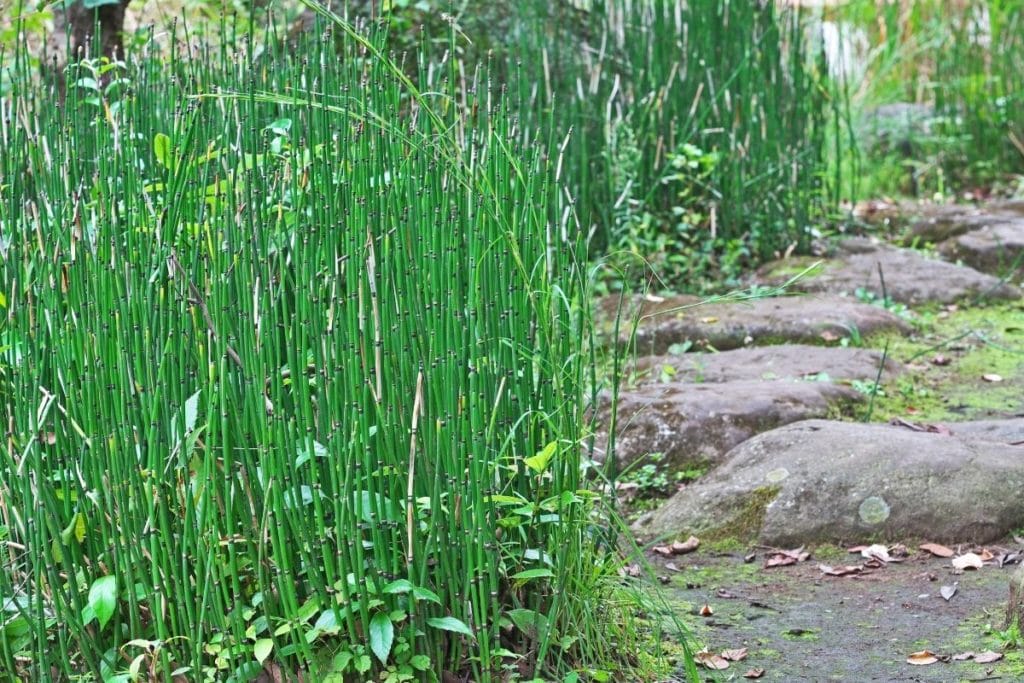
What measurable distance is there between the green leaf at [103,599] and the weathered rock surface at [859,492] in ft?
4.28

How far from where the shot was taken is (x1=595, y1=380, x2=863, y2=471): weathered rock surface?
9.56 feet

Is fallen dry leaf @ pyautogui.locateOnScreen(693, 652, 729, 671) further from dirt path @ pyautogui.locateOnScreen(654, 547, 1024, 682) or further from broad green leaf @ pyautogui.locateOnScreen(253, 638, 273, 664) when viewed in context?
broad green leaf @ pyautogui.locateOnScreen(253, 638, 273, 664)

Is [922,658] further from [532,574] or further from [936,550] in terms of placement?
[532,574]

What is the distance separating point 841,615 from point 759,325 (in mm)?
1722

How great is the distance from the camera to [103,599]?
156 centimetres

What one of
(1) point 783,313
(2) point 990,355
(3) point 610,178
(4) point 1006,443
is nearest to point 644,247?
(3) point 610,178

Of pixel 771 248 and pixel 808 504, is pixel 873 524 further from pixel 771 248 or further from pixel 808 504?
pixel 771 248

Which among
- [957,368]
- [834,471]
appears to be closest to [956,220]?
[957,368]

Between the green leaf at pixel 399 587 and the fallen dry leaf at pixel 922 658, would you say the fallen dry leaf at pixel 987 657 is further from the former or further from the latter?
the green leaf at pixel 399 587

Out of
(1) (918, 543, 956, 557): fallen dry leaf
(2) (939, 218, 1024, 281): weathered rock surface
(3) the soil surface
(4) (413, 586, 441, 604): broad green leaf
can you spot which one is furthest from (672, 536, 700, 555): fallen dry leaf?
(2) (939, 218, 1024, 281): weathered rock surface

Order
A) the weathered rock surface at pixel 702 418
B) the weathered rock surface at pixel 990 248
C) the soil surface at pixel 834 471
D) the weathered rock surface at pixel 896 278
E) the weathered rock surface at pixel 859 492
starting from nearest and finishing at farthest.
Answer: the soil surface at pixel 834 471 → the weathered rock surface at pixel 859 492 → the weathered rock surface at pixel 702 418 → the weathered rock surface at pixel 896 278 → the weathered rock surface at pixel 990 248

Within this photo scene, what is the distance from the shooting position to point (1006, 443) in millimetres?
2725

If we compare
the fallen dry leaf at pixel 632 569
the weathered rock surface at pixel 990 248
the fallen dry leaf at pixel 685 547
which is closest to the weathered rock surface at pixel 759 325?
the weathered rock surface at pixel 990 248

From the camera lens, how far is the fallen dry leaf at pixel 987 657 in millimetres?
1896
